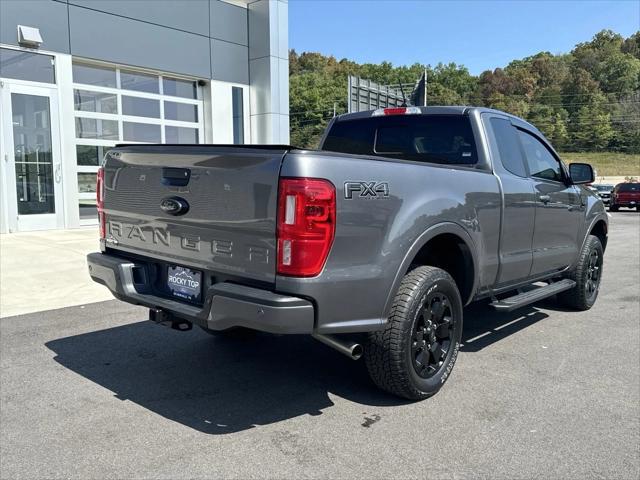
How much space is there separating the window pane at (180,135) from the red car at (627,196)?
70.4 ft

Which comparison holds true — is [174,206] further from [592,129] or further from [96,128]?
[592,129]

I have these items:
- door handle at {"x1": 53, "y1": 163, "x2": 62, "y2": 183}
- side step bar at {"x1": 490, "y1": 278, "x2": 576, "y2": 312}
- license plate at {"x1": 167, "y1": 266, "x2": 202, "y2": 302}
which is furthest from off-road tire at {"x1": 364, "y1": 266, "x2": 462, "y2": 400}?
door handle at {"x1": 53, "y1": 163, "x2": 62, "y2": 183}

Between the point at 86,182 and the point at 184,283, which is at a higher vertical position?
the point at 86,182

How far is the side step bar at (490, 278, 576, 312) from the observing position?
14.3 ft

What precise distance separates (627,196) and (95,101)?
24385 millimetres

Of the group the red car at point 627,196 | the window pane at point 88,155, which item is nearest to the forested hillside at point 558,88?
the red car at point 627,196

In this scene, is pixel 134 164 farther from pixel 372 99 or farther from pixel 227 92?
pixel 372 99

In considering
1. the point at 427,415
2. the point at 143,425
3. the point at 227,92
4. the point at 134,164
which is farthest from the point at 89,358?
the point at 227,92

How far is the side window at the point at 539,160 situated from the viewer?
16.9 feet

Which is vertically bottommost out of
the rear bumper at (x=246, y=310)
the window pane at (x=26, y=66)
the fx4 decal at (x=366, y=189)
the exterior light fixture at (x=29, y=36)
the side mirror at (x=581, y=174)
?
the rear bumper at (x=246, y=310)

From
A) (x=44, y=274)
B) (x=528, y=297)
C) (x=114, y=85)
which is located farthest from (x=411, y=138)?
(x=114, y=85)

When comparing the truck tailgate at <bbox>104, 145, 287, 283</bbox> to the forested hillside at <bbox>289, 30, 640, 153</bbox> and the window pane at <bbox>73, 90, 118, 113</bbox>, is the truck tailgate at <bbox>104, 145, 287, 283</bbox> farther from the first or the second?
the forested hillside at <bbox>289, 30, 640, 153</bbox>

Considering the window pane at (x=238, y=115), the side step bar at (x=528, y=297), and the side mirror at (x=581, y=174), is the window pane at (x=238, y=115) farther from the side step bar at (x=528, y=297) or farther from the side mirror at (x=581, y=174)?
the side step bar at (x=528, y=297)

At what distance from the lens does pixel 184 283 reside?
353 centimetres
